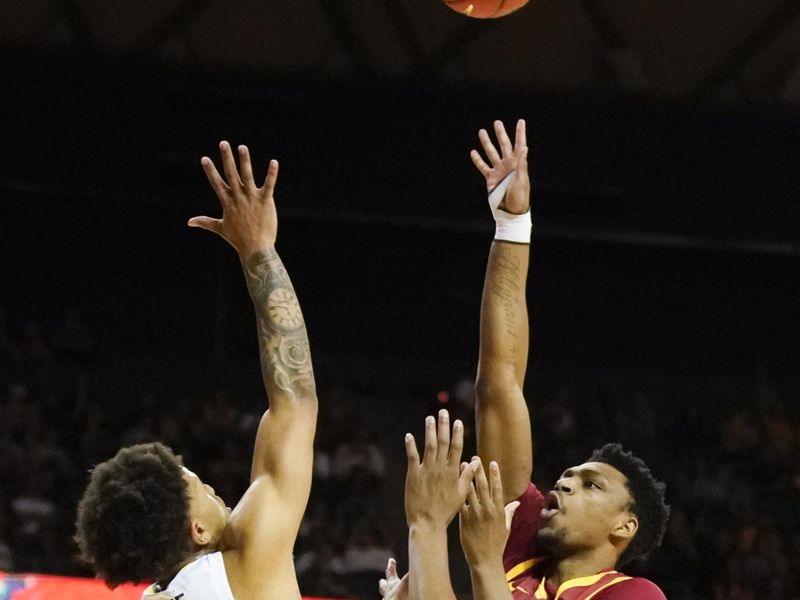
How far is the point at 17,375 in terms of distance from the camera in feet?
32.1

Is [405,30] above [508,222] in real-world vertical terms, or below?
above

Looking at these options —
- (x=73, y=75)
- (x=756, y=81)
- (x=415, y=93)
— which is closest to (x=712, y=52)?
(x=756, y=81)

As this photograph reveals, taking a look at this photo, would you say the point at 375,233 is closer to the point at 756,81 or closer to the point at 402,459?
the point at 402,459

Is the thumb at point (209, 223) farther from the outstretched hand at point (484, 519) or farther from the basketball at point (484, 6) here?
the basketball at point (484, 6)

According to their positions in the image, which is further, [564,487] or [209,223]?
[564,487]

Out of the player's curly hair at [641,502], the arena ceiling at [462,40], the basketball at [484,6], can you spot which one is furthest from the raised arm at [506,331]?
the arena ceiling at [462,40]

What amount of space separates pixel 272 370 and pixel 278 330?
103mm

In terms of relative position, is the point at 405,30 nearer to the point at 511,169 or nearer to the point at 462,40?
the point at 462,40

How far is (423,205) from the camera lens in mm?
11547

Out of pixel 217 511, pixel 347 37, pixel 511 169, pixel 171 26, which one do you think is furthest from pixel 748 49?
pixel 217 511

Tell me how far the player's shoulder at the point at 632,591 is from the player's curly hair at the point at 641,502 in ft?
0.82

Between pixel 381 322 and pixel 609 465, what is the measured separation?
8.43 meters

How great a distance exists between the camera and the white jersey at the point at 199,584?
8.71 feet

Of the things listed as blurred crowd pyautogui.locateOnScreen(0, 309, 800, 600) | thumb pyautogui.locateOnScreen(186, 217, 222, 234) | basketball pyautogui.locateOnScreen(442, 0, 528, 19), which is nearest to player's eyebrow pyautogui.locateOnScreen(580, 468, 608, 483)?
thumb pyautogui.locateOnScreen(186, 217, 222, 234)
